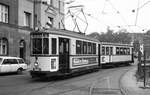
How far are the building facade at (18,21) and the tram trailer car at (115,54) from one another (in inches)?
266

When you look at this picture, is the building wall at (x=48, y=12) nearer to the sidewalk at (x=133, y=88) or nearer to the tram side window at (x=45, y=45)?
the tram side window at (x=45, y=45)

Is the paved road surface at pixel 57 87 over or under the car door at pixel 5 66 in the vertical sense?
under

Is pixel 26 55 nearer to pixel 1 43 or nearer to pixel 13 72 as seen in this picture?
pixel 1 43

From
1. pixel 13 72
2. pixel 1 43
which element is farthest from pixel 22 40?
pixel 13 72

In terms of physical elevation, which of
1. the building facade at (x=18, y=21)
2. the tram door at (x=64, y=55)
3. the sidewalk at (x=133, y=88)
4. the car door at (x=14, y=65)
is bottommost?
the sidewalk at (x=133, y=88)

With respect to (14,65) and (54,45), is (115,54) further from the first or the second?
(54,45)

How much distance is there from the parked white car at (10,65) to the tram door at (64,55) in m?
5.81

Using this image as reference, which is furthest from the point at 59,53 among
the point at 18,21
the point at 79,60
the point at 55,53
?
the point at 18,21

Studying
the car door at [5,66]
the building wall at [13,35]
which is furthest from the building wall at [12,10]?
the car door at [5,66]

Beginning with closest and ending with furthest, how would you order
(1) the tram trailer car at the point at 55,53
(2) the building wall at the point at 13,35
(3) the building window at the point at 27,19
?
(1) the tram trailer car at the point at 55,53, (2) the building wall at the point at 13,35, (3) the building window at the point at 27,19

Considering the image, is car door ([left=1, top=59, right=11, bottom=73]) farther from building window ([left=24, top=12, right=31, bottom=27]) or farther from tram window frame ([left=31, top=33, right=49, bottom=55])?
building window ([left=24, top=12, right=31, bottom=27])

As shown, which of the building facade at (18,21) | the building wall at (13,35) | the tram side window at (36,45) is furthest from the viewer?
the building facade at (18,21)

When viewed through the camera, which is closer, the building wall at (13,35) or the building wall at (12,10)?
the building wall at (13,35)

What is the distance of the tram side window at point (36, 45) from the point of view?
15.3 metres
